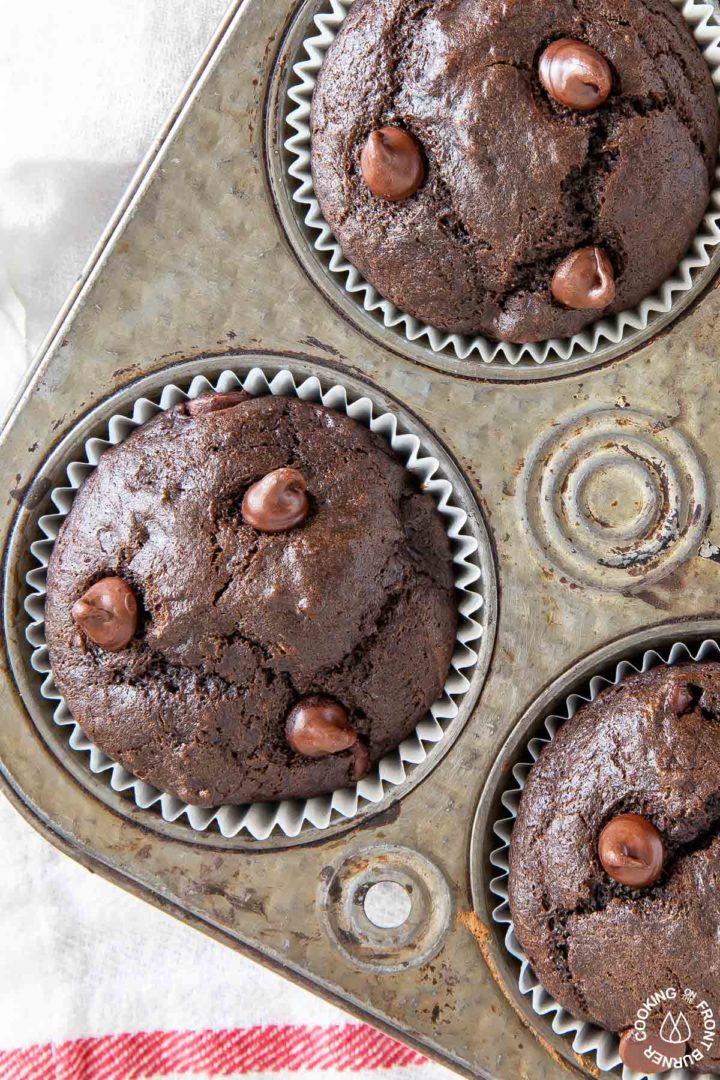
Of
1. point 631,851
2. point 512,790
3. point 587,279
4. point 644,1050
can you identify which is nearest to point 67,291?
point 587,279

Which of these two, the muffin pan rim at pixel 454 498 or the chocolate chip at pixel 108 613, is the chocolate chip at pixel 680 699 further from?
the chocolate chip at pixel 108 613

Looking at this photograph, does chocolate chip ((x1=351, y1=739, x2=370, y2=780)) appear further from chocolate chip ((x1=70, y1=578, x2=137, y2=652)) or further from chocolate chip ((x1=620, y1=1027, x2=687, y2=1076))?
chocolate chip ((x1=620, y1=1027, x2=687, y2=1076))

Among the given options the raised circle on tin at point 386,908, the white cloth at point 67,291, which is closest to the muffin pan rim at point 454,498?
the raised circle on tin at point 386,908

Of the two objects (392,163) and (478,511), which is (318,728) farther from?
(392,163)

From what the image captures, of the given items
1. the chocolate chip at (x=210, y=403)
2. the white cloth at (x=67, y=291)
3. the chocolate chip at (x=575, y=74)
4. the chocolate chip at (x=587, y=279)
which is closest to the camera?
the chocolate chip at (x=575, y=74)

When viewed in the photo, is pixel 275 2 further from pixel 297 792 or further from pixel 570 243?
pixel 297 792

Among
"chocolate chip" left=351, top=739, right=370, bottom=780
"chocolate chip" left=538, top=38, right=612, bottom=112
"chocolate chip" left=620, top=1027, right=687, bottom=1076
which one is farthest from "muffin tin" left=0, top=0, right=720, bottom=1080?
"chocolate chip" left=538, top=38, right=612, bottom=112
